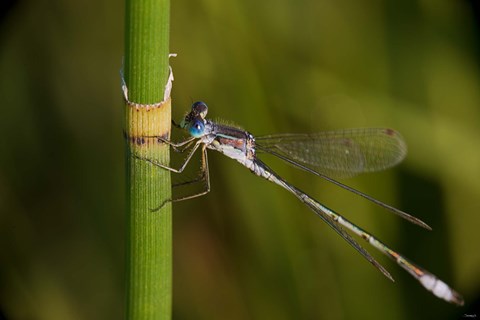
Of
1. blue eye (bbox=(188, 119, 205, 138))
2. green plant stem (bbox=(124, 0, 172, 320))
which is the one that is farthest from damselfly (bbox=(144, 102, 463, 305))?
green plant stem (bbox=(124, 0, 172, 320))

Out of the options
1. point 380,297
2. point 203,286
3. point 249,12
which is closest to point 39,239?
point 203,286

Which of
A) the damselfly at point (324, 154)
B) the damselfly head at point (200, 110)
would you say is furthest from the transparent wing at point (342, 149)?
the damselfly head at point (200, 110)

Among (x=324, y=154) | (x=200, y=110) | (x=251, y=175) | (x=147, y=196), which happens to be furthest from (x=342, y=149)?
(x=147, y=196)

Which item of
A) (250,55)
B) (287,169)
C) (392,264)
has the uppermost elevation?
(250,55)

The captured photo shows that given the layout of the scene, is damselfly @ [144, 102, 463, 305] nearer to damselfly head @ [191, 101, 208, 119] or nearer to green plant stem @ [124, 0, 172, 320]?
damselfly head @ [191, 101, 208, 119]

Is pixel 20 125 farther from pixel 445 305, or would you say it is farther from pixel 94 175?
pixel 445 305

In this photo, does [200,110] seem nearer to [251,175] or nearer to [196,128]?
[196,128]
